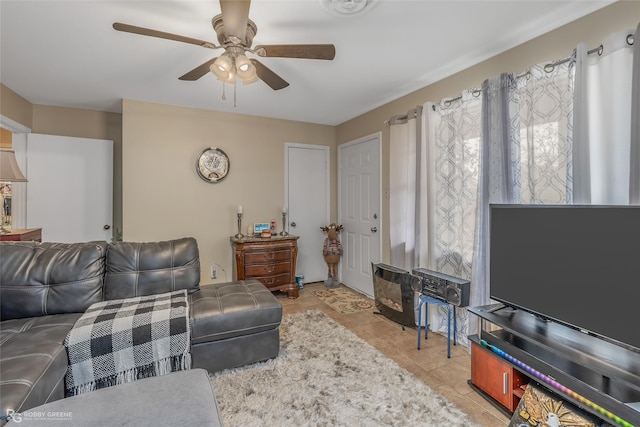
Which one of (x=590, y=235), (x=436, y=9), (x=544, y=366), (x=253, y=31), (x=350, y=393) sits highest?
(x=436, y=9)

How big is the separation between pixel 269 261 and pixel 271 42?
2.50 meters

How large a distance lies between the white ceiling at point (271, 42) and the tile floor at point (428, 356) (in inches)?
96.9

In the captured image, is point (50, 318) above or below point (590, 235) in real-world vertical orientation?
below

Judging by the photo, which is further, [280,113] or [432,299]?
[280,113]

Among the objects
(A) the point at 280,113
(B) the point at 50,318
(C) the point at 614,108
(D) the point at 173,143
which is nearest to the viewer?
(C) the point at 614,108

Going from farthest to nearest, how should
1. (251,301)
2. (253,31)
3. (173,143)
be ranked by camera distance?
(173,143) < (251,301) < (253,31)

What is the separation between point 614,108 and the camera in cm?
165

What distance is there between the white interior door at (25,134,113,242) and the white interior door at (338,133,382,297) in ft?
10.3

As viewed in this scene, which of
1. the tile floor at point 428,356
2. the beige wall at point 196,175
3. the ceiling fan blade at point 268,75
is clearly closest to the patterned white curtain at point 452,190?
the tile floor at point 428,356

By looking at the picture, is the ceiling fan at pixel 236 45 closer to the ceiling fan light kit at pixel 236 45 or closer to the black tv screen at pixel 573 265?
the ceiling fan light kit at pixel 236 45

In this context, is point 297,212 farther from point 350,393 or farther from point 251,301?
point 350,393

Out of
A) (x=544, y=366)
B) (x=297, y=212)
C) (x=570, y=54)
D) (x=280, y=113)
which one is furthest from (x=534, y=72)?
(x=297, y=212)

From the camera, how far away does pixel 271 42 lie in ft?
7.34

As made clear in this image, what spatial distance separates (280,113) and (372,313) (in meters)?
2.83
